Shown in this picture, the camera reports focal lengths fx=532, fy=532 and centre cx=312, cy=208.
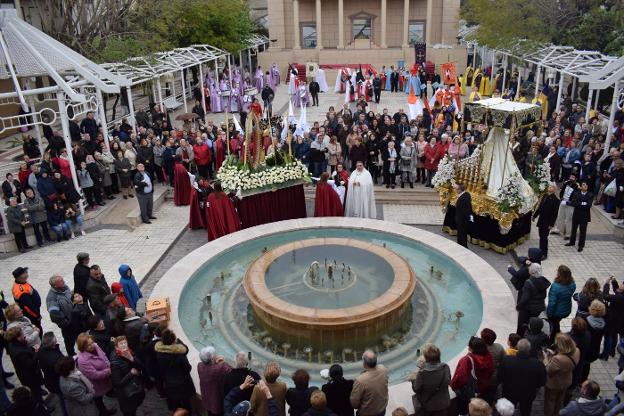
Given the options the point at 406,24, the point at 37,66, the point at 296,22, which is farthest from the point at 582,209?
the point at 296,22

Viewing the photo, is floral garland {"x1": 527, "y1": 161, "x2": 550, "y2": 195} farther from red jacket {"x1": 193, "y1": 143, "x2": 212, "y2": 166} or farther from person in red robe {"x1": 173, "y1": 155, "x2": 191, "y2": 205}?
red jacket {"x1": 193, "y1": 143, "x2": 212, "y2": 166}

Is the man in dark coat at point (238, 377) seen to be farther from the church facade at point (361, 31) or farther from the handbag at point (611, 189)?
the church facade at point (361, 31)

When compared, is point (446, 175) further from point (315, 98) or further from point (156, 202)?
point (315, 98)

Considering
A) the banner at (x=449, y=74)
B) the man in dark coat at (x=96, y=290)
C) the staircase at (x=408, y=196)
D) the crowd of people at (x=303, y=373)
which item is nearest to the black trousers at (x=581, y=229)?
the staircase at (x=408, y=196)

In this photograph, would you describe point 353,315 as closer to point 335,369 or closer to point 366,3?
point 335,369

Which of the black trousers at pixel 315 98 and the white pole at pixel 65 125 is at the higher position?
the white pole at pixel 65 125

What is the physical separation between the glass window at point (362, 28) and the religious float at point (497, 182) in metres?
33.7

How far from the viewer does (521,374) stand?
6320 mm

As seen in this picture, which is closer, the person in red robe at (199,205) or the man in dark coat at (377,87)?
the person in red robe at (199,205)

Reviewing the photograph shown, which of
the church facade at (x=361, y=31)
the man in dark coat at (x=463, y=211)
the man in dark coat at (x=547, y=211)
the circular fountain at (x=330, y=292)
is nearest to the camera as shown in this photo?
the circular fountain at (x=330, y=292)

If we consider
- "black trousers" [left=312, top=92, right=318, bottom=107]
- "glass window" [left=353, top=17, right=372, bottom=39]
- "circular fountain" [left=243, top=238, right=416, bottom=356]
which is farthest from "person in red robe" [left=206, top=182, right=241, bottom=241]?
"glass window" [left=353, top=17, right=372, bottom=39]

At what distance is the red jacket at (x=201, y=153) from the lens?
16.4 meters

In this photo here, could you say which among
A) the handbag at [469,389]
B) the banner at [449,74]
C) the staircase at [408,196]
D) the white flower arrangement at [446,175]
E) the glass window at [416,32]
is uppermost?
the glass window at [416,32]

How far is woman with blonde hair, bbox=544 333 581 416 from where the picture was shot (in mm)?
6445
